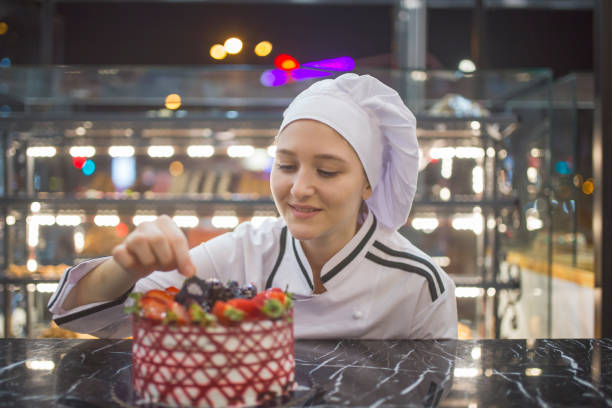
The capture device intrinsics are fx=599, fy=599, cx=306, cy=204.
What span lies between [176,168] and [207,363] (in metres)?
2.90

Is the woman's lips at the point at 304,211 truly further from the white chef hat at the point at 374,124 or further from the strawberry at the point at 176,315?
the strawberry at the point at 176,315

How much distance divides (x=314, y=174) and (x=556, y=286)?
274 cm

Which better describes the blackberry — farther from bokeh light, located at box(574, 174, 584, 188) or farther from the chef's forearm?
bokeh light, located at box(574, 174, 584, 188)

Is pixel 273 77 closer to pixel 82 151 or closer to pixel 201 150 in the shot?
pixel 201 150

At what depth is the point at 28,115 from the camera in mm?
3184

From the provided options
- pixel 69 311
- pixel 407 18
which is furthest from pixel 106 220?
pixel 407 18

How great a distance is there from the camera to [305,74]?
3.48 meters

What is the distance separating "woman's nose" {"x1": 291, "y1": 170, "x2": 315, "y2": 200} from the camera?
4.41 ft

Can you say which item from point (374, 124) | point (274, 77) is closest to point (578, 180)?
point (274, 77)

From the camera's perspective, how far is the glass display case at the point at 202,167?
10.6 feet

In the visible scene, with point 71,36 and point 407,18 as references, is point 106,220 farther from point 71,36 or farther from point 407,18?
point 71,36

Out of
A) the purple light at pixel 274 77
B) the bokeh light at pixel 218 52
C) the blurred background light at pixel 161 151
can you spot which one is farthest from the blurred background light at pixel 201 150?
the bokeh light at pixel 218 52

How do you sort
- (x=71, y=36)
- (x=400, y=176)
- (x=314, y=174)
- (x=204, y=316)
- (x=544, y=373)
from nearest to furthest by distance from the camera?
(x=204, y=316) → (x=544, y=373) → (x=314, y=174) → (x=400, y=176) → (x=71, y=36)

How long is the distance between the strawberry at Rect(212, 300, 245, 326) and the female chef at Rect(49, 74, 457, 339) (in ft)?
1.52
